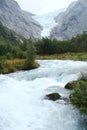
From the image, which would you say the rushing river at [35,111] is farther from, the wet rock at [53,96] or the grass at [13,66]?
the grass at [13,66]

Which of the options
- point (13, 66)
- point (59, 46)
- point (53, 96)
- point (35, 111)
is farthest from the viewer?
point (59, 46)

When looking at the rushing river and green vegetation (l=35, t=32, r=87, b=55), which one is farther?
green vegetation (l=35, t=32, r=87, b=55)

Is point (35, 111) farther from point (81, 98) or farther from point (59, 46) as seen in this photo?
point (59, 46)

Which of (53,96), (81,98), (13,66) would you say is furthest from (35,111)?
(13,66)

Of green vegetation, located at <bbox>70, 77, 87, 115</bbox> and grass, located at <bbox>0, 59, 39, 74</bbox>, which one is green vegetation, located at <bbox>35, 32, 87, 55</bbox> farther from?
green vegetation, located at <bbox>70, 77, 87, 115</bbox>

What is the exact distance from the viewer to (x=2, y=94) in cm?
3481

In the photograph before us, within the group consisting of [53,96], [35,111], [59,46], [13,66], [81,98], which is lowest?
[35,111]

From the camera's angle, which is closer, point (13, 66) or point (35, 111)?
point (35, 111)

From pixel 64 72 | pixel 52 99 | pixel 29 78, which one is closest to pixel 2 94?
pixel 52 99

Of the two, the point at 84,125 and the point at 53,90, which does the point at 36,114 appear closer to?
the point at 84,125

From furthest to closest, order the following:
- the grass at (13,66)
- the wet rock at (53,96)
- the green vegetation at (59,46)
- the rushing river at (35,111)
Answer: the green vegetation at (59,46) < the grass at (13,66) < the wet rock at (53,96) < the rushing river at (35,111)

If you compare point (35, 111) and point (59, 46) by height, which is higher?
point (59, 46)

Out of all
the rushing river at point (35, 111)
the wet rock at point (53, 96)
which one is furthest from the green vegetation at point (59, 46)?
the wet rock at point (53, 96)

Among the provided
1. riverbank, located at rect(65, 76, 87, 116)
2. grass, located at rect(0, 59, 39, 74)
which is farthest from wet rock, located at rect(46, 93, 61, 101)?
grass, located at rect(0, 59, 39, 74)
